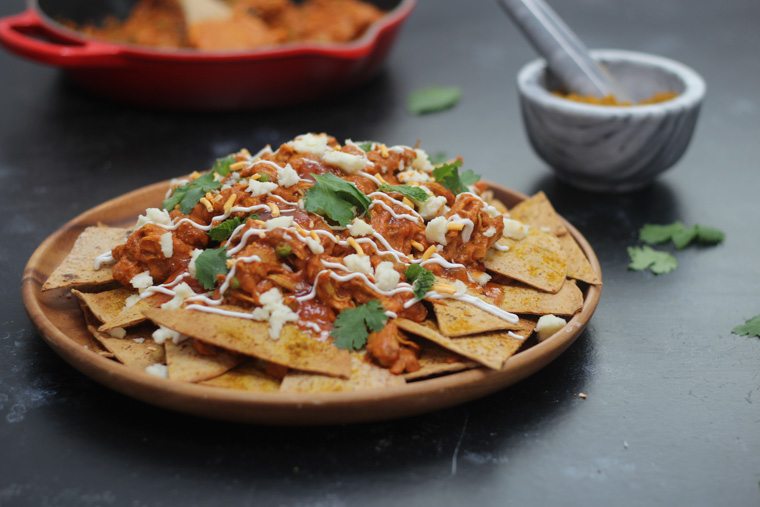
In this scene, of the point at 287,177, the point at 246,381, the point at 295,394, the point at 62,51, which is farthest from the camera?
the point at 62,51

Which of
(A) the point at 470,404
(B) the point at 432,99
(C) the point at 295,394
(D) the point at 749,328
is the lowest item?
(B) the point at 432,99

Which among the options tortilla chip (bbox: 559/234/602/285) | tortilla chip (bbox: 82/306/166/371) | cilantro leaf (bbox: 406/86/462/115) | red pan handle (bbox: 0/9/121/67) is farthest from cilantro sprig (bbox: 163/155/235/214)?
cilantro leaf (bbox: 406/86/462/115)

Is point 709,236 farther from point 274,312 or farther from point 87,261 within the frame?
point 87,261

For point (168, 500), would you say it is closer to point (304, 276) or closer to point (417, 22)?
point (304, 276)

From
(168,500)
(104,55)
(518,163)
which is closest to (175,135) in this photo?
(104,55)

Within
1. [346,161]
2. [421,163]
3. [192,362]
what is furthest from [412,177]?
[192,362]

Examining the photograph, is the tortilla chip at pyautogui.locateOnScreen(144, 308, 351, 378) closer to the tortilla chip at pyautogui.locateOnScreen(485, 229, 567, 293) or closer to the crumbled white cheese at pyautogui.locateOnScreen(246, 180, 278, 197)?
the crumbled white cheese at pyautogui.locateOnScreen(246, 180, 278, 197)

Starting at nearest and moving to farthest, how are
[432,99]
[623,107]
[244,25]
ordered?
[623,107] < [244,25] < [432,99]
